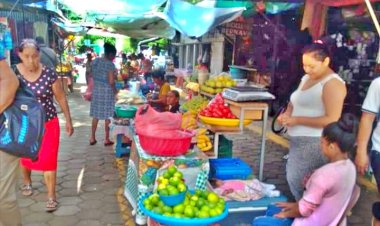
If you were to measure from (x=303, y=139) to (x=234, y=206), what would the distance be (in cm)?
87

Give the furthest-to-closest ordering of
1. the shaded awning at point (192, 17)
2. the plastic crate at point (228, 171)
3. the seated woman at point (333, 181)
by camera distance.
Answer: the shaded awning at point (192, 17) < the plastic crate at point (228, 171) < the seated woman at point (333, 181)

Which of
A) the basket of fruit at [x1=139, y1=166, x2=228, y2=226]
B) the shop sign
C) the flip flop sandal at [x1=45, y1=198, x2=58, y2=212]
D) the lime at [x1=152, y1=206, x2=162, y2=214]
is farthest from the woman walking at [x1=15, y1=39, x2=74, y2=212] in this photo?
the shop sign

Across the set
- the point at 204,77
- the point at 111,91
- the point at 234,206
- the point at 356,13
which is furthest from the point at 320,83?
the point at 111,91

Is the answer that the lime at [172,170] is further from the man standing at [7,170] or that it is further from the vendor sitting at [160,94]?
the vendor sitting at [160,94]

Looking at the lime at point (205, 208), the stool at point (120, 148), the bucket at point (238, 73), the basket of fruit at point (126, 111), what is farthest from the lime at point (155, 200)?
the bucket at point (238, 73)

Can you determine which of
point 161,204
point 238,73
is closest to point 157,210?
point 161,204

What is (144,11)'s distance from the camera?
722 cm

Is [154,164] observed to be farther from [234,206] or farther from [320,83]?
[320,83]

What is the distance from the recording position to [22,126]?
110 inches

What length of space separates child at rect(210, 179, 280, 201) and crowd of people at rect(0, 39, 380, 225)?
450 millimetres

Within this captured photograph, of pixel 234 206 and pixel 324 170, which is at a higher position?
pixel 324 170

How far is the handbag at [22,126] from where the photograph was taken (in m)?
2.74

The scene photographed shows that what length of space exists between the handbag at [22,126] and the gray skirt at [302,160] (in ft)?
6.76

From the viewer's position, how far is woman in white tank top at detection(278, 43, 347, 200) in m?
2.88
